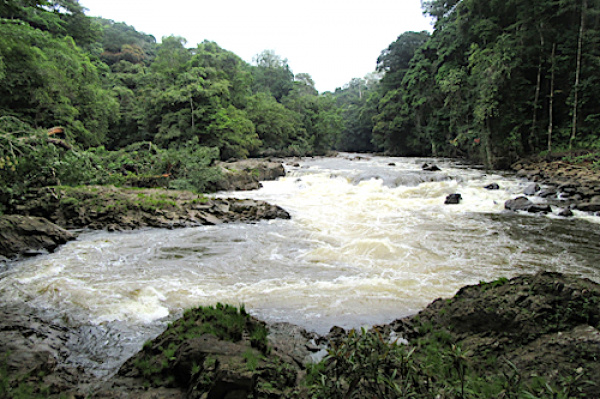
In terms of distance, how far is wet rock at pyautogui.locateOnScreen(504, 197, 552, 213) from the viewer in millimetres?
9609

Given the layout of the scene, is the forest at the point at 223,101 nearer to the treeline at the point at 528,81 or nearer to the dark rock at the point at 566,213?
the treeline at the point at 528,81

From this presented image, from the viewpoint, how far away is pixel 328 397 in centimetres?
186

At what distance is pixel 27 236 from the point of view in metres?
6.30

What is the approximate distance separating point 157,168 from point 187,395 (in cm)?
1249

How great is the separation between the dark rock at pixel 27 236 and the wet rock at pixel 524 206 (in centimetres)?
1202

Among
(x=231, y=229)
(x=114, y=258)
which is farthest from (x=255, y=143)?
(x=114, y=258)

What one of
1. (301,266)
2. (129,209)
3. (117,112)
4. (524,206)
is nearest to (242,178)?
(129,209)

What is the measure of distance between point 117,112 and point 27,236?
17593 millimetres

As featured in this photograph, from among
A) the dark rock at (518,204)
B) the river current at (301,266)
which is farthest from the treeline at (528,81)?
the river current at (301,266)

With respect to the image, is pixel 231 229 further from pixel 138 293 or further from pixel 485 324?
pixel 485 324

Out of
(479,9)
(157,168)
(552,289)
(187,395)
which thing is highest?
(479,9)

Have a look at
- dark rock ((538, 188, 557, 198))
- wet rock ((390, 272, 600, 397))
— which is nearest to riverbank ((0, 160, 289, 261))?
wet rock ((390, 272, 600, 397))

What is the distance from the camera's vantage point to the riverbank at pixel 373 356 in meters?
1.91

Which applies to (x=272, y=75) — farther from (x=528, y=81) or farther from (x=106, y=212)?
(x=106, y=212)
